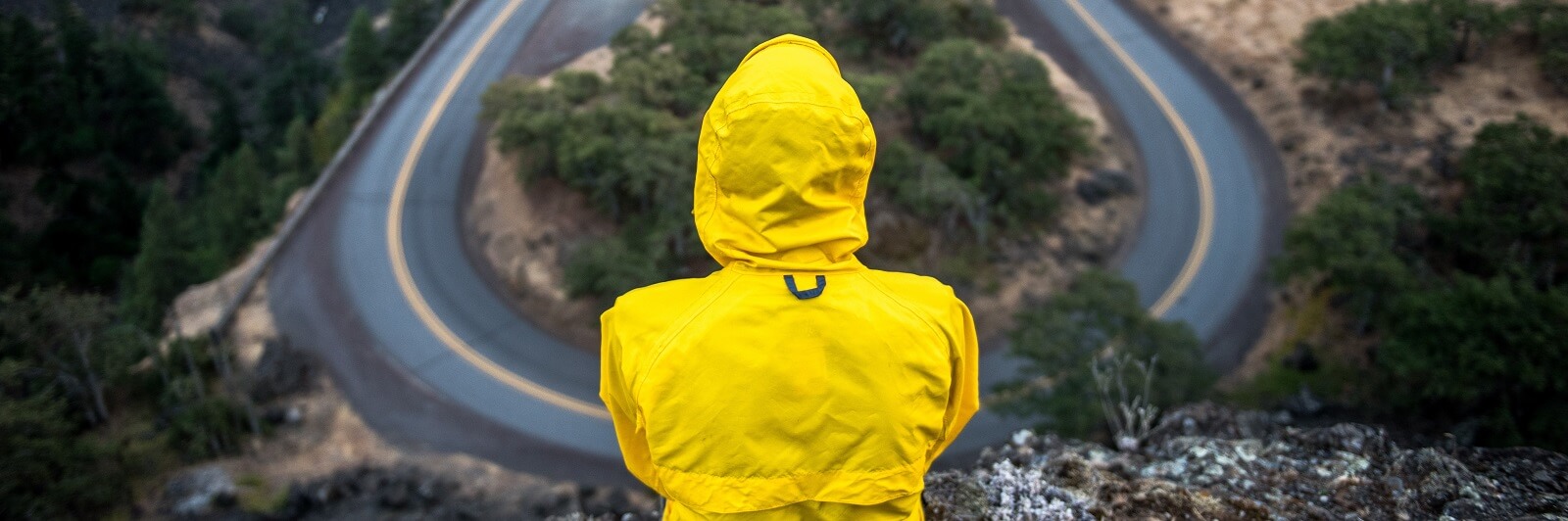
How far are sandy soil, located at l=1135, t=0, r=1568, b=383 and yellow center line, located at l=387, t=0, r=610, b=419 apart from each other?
12.4 m

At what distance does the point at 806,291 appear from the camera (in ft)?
8.95

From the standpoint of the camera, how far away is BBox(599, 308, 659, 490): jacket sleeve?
296cm

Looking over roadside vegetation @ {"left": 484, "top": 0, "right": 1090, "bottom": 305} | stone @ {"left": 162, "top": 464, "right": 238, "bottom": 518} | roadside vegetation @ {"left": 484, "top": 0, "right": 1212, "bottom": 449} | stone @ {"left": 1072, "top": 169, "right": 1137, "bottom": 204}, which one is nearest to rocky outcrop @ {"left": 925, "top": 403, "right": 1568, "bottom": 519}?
roadside vegetation @ {"left": 484, "top": 0, "right": 1212, "bottom": 449}

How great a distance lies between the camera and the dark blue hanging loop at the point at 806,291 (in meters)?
2.73

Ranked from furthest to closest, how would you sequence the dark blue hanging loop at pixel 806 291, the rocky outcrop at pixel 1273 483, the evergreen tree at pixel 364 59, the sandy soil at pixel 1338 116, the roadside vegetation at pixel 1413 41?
the evergreen tree at pixel 364 59 < the roadside vegetation at pixel 1413 41 < the sandy soil at pixel 1338 116 < the rocky outcrop at pixel 1273 483 < the dark blue hanging loop at pixel 806 291

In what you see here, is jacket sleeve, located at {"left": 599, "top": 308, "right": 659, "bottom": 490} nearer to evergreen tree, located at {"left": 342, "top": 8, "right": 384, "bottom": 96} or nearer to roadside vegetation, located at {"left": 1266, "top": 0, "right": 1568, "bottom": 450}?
roadside vegetation, located at {"left": 1266, "top": 0, "right": 1568, "bottom": 450}

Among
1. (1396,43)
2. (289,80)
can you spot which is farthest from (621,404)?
(289,80)

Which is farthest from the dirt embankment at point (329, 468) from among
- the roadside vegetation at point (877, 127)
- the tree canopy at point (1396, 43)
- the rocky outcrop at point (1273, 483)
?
the tree canopy at point (1396, 43)

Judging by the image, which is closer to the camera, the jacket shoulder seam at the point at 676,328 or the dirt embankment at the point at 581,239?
the jacket shoulder seam at the point at 676,328

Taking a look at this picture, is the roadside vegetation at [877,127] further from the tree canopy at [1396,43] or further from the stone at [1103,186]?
the tree canopy at [1396,43]

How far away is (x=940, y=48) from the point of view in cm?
2088

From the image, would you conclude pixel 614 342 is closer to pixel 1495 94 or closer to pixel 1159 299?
pixel 1159 299

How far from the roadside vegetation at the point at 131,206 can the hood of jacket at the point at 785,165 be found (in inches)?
580

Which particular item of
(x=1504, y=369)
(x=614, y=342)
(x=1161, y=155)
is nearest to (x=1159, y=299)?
(x=1161, y=155)
